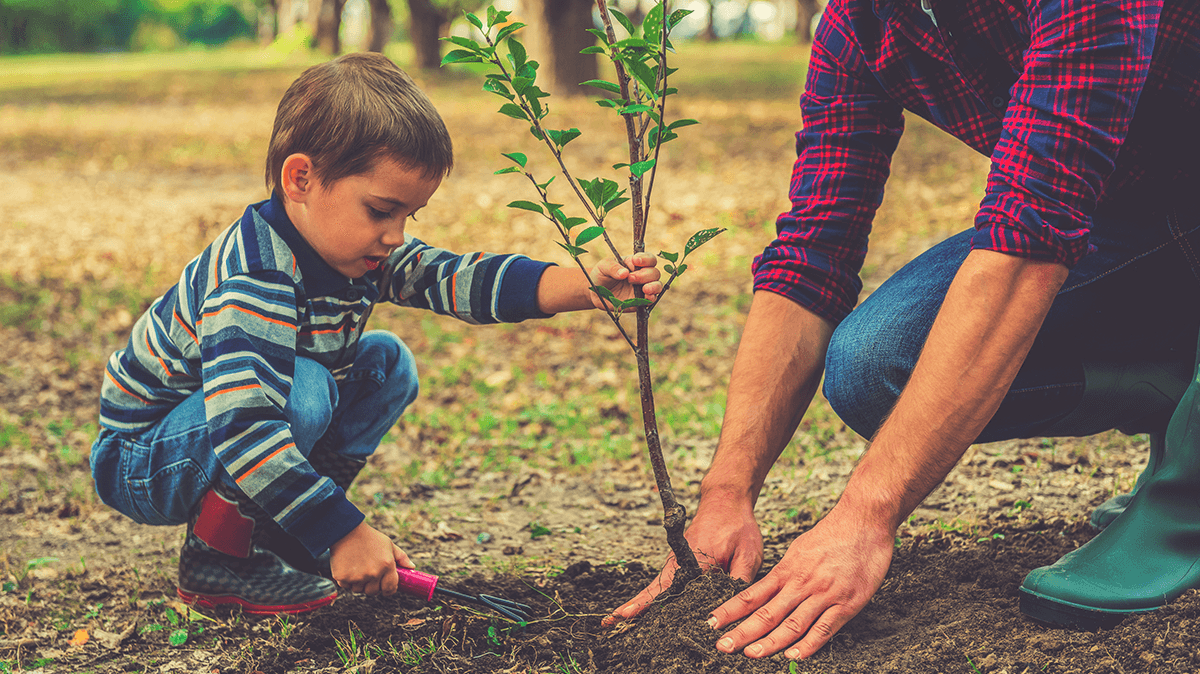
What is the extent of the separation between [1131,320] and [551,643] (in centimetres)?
159

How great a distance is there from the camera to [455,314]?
7.89 feet

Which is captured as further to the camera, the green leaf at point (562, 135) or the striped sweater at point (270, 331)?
the striped sweater at point (270, 331)

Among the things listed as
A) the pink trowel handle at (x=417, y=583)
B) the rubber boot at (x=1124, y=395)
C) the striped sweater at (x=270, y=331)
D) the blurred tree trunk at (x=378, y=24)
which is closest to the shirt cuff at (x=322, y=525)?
the striped sweater at (x=270, y=331)

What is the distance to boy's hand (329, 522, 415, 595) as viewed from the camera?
1987 millimetres

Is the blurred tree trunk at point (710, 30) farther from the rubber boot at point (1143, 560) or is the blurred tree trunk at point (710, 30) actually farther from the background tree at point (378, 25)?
the rubber boot at point (1143, 560)

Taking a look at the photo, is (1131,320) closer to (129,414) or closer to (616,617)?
(616,617)

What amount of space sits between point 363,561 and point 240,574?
1.86ft

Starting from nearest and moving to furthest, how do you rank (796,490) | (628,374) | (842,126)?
(842,126) → (796,490) → (628,374)

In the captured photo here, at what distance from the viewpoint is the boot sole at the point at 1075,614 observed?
186cm

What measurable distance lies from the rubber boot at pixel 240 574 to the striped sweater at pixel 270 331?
13.3 inches

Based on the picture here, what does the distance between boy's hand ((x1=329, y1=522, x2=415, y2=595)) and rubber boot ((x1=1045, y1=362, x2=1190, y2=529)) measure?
1.61 metres

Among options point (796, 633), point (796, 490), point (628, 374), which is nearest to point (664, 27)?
point (796, 633)

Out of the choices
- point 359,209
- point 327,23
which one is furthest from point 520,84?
point 327,23

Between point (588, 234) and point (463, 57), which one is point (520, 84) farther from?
point (588, 234)
